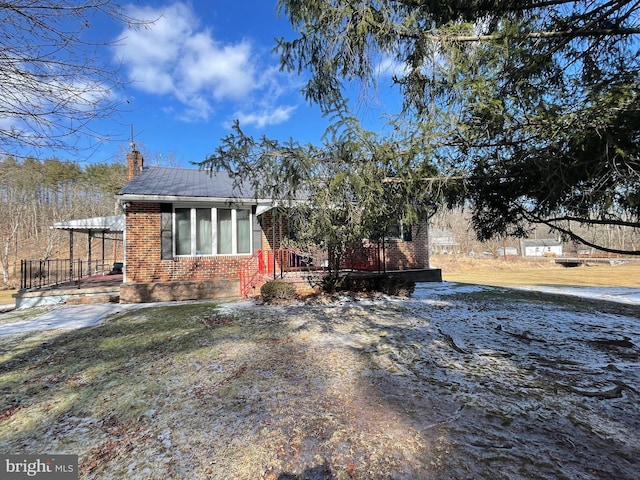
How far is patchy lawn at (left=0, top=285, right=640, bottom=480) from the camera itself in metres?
2.22

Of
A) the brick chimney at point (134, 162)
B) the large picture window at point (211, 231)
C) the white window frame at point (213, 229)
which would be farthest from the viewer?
the brick chimney at point (134, 162)

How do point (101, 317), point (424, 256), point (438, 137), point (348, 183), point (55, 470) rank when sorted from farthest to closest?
point (424, 256) < point (101, 317) < point (348, 183) < point (438, 137) < point (55, 470)

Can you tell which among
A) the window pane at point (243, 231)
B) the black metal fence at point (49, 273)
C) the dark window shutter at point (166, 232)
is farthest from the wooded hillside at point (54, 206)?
the window pane at point (243, 231)

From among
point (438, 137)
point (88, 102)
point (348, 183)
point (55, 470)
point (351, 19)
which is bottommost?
point (55, 470)

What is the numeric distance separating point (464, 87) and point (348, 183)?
4.73 ft

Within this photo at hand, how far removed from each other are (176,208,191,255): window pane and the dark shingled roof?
605mm

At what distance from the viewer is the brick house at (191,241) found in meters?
9.24

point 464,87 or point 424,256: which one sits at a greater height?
point 464,87

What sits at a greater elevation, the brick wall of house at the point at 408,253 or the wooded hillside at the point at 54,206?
the wooded hillside at the point at 54,206

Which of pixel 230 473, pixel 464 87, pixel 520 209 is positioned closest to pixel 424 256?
pixel 520 209

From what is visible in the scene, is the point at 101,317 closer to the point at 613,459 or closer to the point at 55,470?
the point at 55,470

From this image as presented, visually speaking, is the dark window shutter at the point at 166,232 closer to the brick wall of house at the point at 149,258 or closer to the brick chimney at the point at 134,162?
the brick wall of house at the point at 149,258

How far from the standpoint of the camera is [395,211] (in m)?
3.57

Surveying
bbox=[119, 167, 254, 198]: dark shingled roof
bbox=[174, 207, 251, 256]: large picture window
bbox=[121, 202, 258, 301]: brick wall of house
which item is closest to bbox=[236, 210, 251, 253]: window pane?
bbox=[174, 207, 251, 256]: large picture window
